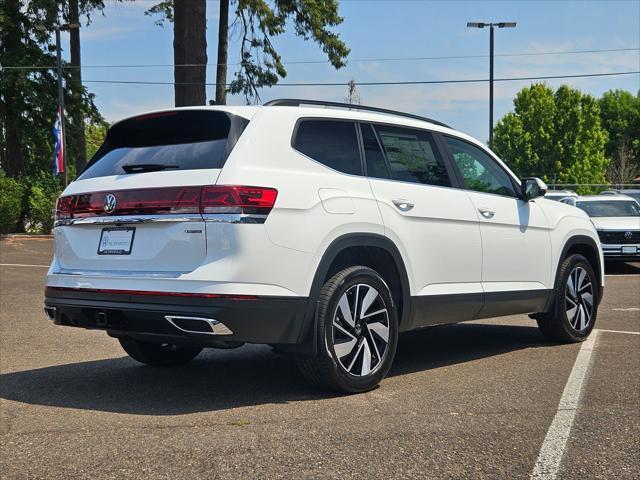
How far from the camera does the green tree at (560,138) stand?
75562 mm

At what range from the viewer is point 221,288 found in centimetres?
468

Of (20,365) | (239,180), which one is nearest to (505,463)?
(239,180)

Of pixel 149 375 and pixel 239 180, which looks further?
pixel 149 375

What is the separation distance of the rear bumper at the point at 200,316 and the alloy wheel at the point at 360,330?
0.35 meters

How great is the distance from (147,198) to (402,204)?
1.77 m

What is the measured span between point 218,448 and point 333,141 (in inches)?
90.1

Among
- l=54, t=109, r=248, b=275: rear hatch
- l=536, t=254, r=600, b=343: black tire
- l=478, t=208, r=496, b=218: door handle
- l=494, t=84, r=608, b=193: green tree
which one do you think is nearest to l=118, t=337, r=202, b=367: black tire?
l=54, t=109, r=248, b=275: rear hatch

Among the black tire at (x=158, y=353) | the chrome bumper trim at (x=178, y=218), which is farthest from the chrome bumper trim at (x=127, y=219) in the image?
the black tire at (x=158, y=353)

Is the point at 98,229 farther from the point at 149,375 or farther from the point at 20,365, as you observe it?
the point at 20,365

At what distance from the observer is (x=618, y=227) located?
17047 millimetres

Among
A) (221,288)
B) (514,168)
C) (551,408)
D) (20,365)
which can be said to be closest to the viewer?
(221,288)

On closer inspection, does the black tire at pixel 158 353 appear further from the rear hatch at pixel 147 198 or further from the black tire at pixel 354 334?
the black tire at pixel 354 334

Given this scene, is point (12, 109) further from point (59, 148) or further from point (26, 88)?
point (59, 148)

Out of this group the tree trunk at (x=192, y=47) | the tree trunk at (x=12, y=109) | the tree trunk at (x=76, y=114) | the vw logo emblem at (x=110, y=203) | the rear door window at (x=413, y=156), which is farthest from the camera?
the tree trunk at (x=76, y=114)
